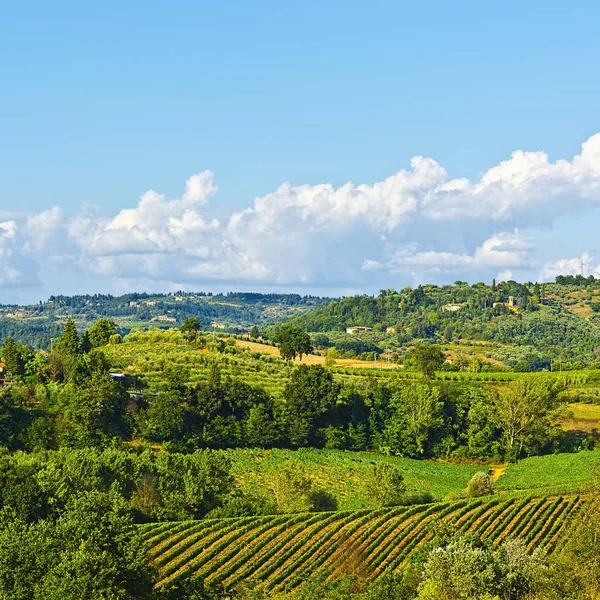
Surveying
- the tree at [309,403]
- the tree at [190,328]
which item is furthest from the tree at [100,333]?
the tree at [309,403]

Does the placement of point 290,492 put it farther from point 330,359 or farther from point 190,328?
point 330,359

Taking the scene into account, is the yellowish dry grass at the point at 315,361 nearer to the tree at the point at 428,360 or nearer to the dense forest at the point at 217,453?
the dense forest at the point at 217,453

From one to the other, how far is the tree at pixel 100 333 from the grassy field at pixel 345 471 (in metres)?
41.1

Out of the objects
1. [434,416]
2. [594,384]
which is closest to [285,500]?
[434,416]

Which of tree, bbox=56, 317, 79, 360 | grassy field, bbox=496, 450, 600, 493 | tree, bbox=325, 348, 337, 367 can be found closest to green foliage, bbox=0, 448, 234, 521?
tree, bbox=56, 317, 79, 360

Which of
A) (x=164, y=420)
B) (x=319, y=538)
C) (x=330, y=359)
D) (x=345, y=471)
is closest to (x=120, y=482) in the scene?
(x=319, y=538)

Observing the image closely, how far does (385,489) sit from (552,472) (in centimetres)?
2481

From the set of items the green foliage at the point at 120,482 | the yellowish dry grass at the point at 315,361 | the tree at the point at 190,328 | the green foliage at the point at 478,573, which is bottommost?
the green foliage at the point at 120,482

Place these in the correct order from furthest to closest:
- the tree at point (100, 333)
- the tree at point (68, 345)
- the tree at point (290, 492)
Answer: the tree at point (100, 333)
the tree at point (68, 345)
the tree at point (290, 492)

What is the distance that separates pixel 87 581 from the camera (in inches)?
1319

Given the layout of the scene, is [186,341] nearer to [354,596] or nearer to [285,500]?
[285,500]

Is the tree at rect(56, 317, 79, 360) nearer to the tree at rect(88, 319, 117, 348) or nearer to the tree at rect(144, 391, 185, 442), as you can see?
the tree at rect(144, 391, 185, 442)

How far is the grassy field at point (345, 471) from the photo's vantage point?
7006 cm

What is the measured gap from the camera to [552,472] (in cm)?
8031
